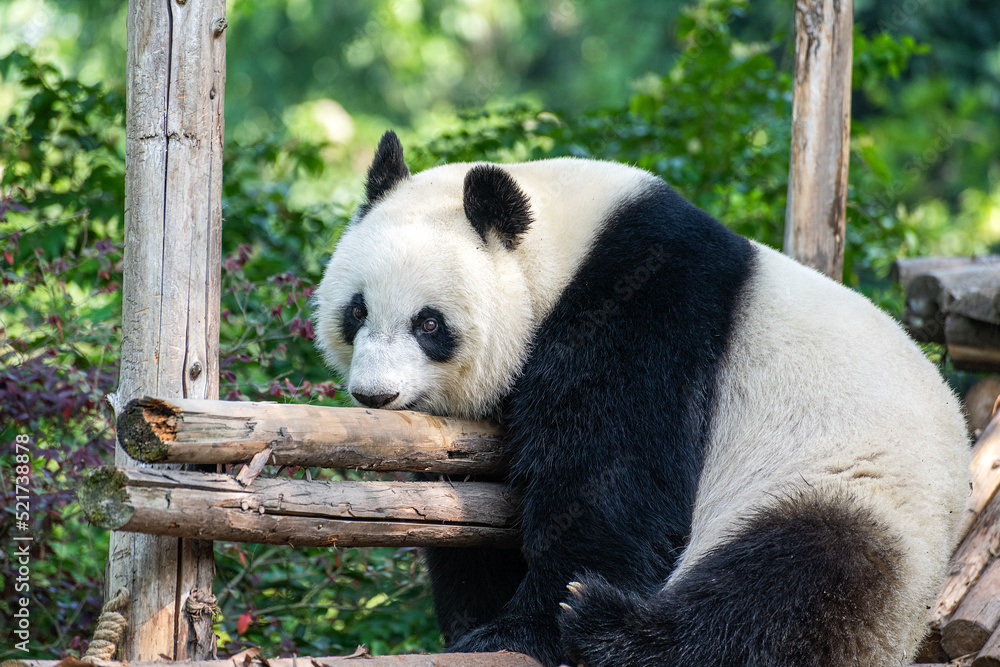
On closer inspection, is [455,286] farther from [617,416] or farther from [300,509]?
[300,509]

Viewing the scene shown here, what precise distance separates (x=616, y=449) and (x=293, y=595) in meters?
2.52

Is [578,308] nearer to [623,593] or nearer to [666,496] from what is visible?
[666,496]

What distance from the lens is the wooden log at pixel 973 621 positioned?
2.89m

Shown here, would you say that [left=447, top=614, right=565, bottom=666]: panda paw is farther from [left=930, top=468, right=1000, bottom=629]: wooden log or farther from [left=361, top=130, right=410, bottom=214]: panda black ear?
[left=361, top=130, right=410, bottom=214]: panda black ear

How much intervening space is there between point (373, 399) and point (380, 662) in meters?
0.89

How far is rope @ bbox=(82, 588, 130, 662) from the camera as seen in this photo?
246 centimetres

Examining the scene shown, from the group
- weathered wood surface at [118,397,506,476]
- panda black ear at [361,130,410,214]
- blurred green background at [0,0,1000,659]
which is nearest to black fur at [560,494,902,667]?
weathered wood surface at [118,397,506,476]

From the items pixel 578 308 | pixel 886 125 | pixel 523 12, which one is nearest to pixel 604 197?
pixel 578 308

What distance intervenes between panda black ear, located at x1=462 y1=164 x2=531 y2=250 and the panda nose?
71 centimetres

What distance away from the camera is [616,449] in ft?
9.55

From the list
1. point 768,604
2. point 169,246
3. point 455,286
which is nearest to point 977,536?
point 768,604

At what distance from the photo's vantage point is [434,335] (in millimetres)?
3176

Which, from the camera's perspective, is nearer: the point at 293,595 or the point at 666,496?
the point at 666,496

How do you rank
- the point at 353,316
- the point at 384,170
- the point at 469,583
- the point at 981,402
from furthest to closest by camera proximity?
the point at 981,402, the point at 384,170, the point at 469,583, the point at 353,316
